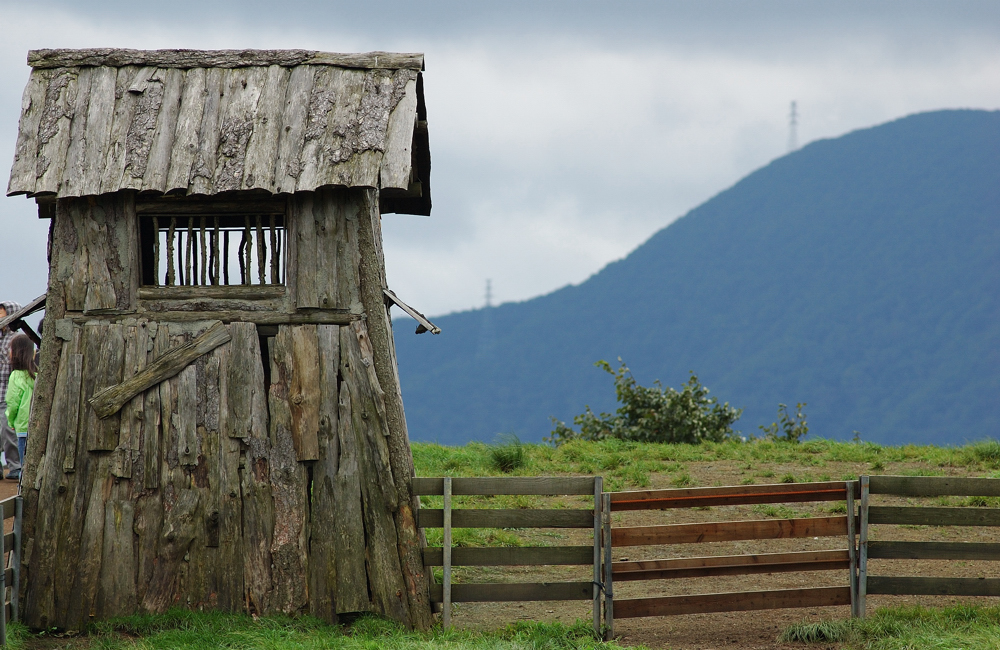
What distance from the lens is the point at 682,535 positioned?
9.49m

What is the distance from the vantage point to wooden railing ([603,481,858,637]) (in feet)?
30.7

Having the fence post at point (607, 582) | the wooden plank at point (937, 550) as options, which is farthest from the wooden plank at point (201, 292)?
the wooden plank at point (937, 550)

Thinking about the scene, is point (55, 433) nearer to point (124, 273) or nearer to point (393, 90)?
point (124, 273)

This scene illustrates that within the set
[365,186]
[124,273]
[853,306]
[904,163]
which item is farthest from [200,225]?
[904,163]

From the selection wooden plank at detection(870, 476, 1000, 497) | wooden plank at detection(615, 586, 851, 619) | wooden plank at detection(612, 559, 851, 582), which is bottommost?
wooden plank at detection(615, 586, 851, 619)

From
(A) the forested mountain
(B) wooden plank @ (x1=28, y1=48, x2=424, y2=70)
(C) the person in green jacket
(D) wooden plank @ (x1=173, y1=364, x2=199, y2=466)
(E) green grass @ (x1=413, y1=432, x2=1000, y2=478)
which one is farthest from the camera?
(A) the forested mountain

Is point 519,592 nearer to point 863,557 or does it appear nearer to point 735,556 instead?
point 735,556

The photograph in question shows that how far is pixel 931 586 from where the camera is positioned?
31.3 feet

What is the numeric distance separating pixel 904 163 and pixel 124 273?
18297cm

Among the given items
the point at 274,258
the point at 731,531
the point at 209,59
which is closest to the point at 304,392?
the point at 274,258

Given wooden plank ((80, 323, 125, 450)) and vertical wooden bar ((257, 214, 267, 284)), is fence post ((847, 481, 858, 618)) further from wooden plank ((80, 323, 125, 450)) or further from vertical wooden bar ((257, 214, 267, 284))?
wooden plank ((80, 323, 125, 450))

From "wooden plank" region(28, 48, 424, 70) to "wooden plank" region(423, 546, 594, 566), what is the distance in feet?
16.4

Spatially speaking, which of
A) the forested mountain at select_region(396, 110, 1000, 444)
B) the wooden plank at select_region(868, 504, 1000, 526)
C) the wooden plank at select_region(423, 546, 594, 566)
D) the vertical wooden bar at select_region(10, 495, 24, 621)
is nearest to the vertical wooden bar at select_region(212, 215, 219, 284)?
the vertical wooden bar at select_region(10, 495, 24, 621)

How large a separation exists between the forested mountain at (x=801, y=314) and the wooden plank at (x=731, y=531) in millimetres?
119541
